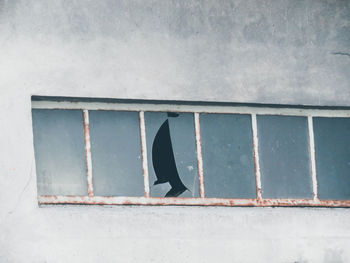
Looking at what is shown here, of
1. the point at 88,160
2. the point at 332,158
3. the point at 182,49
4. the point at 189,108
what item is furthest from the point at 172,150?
the point at 332,158

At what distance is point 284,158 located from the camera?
20.1 feet

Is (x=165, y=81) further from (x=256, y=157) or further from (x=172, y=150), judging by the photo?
(x=256, y=157)

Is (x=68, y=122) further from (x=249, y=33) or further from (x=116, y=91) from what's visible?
(x=249, y=33)

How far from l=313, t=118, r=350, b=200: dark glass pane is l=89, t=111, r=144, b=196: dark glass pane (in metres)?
1.55

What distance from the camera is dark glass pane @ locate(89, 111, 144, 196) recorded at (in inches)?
225

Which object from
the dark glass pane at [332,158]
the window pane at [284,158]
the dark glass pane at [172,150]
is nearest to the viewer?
the dark glass pane at [172,150]

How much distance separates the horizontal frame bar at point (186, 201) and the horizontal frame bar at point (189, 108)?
27.5 inches

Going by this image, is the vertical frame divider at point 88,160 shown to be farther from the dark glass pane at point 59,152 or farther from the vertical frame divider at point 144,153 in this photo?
the vertical frame divider at point 144,153

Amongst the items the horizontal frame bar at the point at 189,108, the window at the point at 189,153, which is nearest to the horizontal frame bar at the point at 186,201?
the window at the point at 189,153

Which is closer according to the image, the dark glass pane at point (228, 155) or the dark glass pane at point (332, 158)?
the dark glass pane at point (228, 155)

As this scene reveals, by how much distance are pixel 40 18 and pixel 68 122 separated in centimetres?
82

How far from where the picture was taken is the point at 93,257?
539 cm

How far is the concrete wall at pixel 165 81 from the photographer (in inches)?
210

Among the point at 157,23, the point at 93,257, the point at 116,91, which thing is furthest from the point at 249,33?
the point at 93,257
